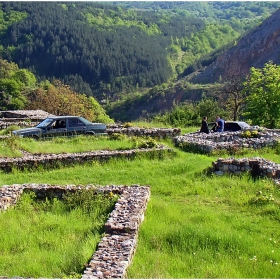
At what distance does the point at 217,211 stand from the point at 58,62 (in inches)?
5398

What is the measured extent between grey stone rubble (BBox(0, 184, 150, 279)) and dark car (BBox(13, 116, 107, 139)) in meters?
8.29

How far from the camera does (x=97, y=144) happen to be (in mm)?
16328

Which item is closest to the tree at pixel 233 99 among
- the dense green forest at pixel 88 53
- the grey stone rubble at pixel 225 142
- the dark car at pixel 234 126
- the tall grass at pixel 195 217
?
the dark car at pixel 234 126

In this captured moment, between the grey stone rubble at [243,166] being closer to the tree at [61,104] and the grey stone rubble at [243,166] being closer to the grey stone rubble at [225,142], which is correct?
the grey stone rubble at [225,142]

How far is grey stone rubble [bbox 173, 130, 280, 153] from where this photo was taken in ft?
50.0

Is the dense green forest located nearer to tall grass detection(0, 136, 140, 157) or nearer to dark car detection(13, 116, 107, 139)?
dark car detection(13, 116, 107, 139)

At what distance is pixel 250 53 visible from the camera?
338 feet

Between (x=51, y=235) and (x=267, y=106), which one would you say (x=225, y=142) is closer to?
(x=51, y=235)

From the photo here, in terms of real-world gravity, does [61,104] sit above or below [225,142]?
below

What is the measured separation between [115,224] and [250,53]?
104 meters

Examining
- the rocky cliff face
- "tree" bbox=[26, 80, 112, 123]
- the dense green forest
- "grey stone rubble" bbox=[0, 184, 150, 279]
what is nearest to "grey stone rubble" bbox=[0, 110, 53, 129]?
"tree" bbox=[26, 80, 112, 123]

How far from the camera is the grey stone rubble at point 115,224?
551cm

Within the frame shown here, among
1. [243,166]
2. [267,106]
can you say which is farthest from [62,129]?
[267,106]

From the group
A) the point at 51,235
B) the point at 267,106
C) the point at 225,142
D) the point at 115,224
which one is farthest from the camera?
the point at 267,106
